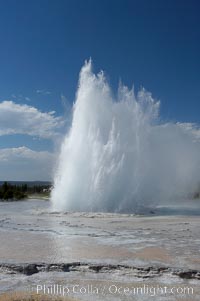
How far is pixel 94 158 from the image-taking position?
1022 inches

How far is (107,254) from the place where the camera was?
34.0 feet

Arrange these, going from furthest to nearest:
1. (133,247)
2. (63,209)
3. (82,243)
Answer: (63,209), (82,243), (133,247)

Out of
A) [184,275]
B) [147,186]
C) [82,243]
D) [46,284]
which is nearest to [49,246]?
[82,243]

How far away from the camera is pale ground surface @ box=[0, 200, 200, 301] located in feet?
24.5

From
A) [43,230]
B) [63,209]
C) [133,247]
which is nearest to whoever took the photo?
[133,247]

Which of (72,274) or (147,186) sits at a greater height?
(147,186)

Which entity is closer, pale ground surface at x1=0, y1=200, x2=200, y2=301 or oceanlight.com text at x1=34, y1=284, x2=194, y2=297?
oceanlight.com text at x1=34, y1=284, x2=194, y2=297

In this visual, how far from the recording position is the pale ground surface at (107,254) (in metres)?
7.47

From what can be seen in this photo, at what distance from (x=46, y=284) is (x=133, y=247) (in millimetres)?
4290

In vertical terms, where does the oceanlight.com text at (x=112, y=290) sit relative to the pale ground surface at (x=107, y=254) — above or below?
below

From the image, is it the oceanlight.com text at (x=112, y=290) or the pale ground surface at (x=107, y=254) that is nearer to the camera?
the oceanlight.com text at (x=112, y=290)

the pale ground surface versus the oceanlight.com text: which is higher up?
the pale ground surface

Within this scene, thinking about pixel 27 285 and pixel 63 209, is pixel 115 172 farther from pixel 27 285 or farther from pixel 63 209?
pixel 27 285

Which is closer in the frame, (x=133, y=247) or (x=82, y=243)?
(x=133, y=247)
